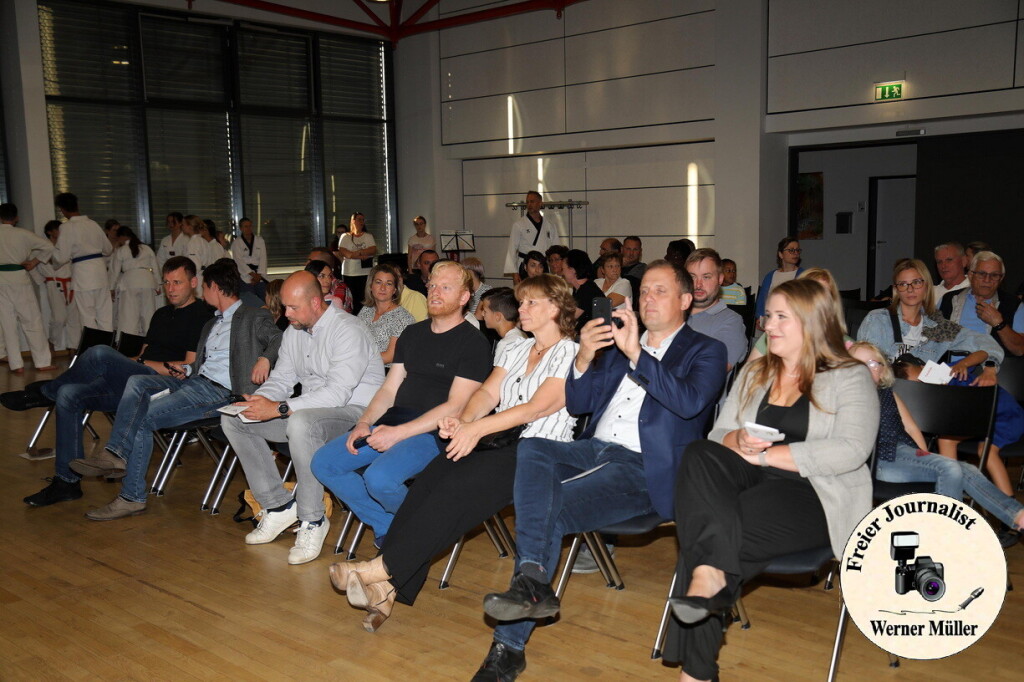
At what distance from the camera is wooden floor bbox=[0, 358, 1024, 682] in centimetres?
309

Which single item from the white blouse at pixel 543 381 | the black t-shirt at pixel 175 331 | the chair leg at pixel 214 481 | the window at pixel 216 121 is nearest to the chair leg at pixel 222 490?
the chair leg at pixel 214 481

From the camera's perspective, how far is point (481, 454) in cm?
345

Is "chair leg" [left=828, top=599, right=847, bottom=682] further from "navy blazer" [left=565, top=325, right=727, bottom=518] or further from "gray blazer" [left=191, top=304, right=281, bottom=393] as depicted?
"gray blazer" [left=191, top=304, right=281, bottom=393]

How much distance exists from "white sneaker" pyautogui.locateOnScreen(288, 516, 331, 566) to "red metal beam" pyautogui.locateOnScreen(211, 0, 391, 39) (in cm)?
1011

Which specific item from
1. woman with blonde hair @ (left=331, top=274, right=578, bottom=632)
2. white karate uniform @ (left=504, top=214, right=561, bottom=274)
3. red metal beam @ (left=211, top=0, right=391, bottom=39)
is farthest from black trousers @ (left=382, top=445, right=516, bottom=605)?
red metal beam @ (left=211, top=0, right=391, bottom=39)

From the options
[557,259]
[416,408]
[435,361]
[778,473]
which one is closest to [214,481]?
[416,408]

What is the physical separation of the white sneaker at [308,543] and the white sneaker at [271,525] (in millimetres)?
209

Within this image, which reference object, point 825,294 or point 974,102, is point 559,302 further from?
point 974,102

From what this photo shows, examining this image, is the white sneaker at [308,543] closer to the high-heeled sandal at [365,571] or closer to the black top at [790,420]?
the high-heeled sandal at [365,571]

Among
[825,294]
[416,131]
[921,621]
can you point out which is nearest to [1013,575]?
[921,621]

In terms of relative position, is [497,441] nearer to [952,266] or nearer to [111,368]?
[111,368]

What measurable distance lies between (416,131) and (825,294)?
12156mm

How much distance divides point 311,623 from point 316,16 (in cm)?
1159

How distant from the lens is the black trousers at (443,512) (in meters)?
3.28
